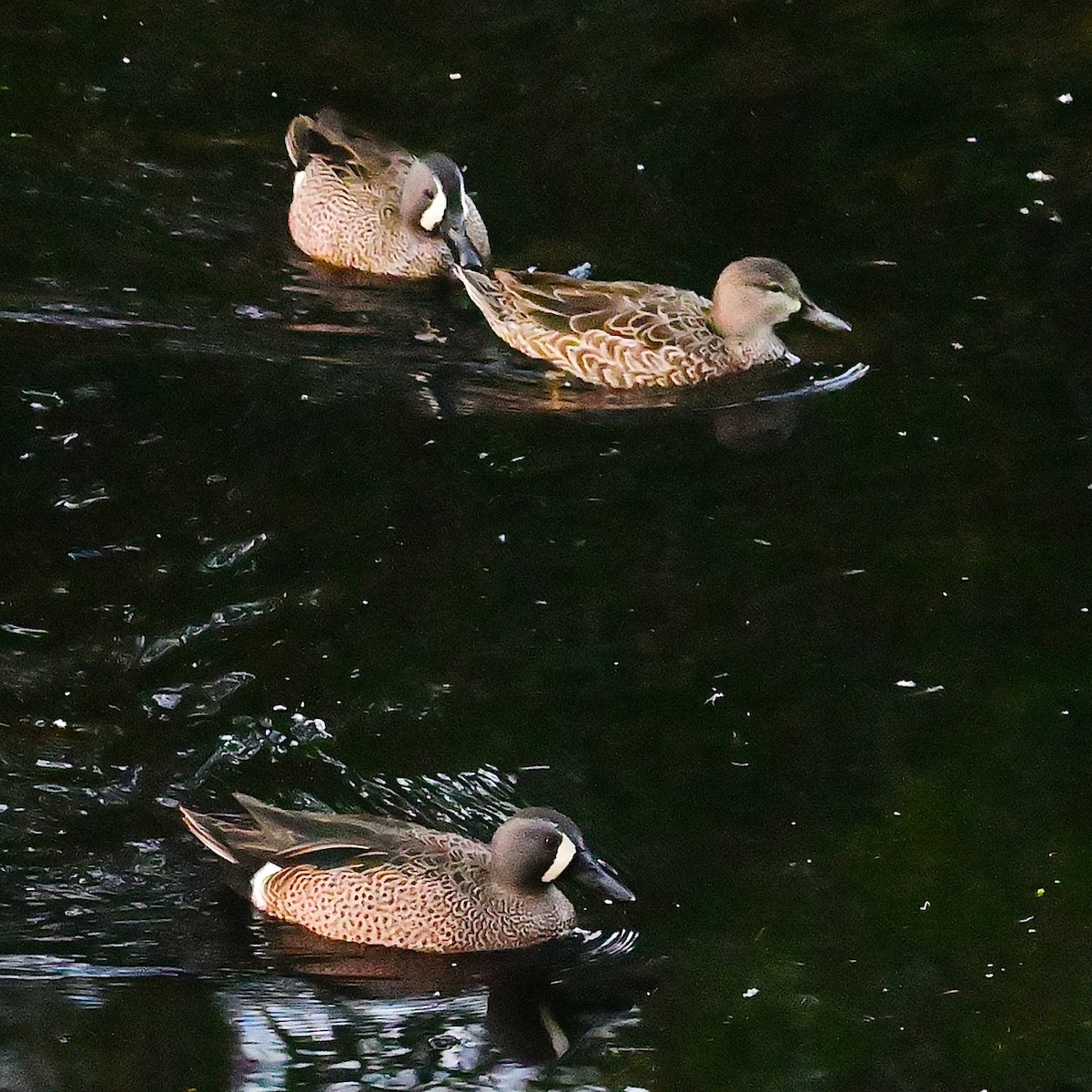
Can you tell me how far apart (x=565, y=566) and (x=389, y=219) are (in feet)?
11.0

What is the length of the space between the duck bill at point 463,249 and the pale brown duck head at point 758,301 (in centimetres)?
128

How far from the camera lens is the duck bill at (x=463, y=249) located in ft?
35.1

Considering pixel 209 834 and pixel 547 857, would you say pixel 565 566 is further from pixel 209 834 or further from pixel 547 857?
pixel 209 834

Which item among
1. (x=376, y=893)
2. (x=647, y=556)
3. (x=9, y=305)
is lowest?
(x=376, y=893)

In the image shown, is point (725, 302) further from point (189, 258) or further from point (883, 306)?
point (189, 258)

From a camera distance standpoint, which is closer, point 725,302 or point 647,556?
point 647,556

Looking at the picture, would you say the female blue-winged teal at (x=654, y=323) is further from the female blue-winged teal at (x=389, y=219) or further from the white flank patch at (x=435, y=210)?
the white flank patch at (x=435, y=210)

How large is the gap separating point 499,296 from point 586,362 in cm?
59

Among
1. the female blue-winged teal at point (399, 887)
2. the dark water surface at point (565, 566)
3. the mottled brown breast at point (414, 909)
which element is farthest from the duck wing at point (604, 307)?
the mottled brown breast at point (414, 909)

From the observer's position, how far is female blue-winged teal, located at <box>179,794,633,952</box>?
6734 millimetres

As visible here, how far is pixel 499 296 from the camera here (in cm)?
1034

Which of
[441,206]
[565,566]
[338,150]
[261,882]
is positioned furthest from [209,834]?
[338,150]

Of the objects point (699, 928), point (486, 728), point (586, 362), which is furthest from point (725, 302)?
point (699, 928)

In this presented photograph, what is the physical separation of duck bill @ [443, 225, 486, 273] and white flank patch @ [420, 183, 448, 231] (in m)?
0.12
